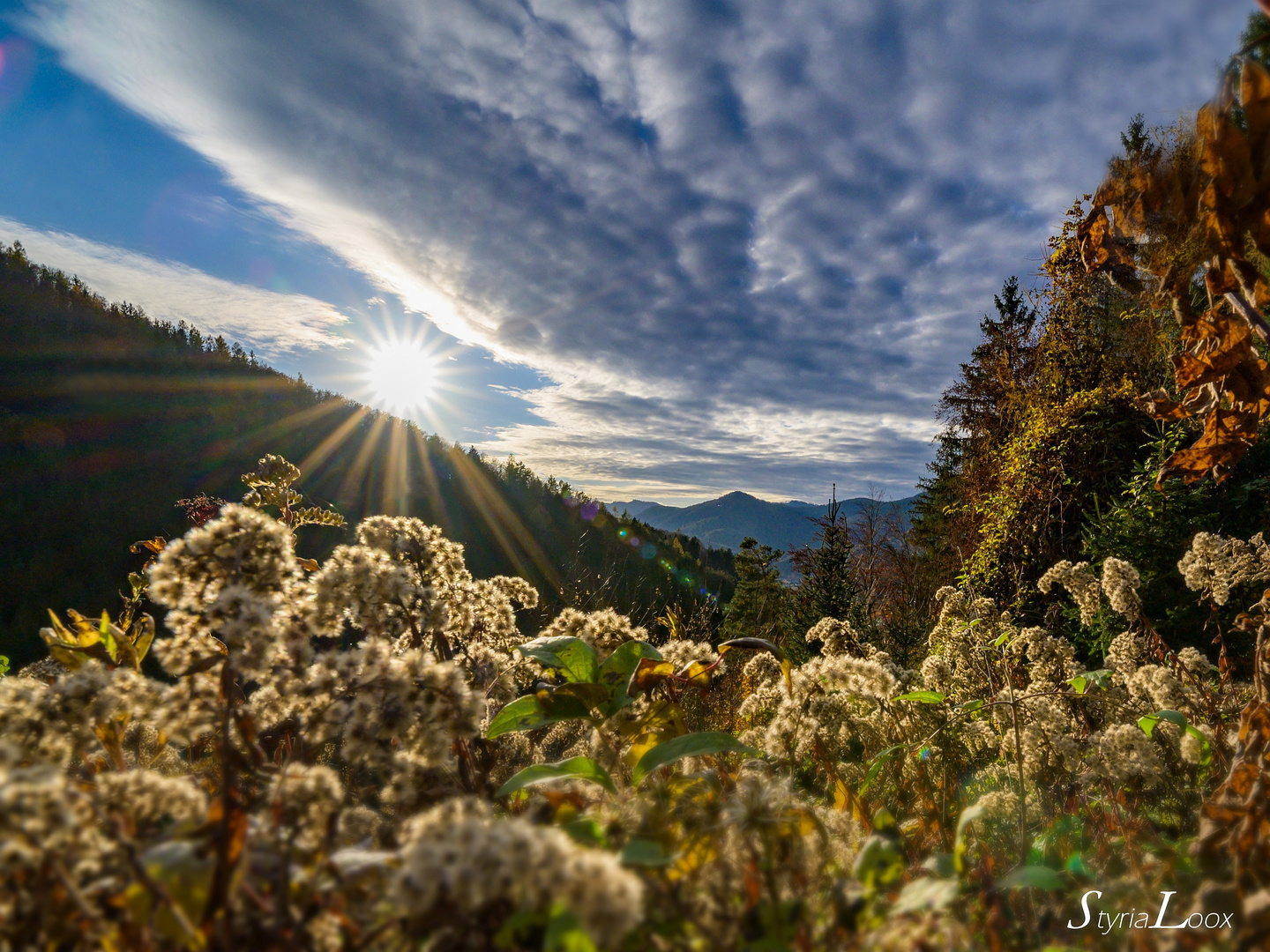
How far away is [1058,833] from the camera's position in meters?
1.91

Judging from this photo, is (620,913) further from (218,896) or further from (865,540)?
(865,540)

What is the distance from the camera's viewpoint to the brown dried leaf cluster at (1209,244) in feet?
5.87

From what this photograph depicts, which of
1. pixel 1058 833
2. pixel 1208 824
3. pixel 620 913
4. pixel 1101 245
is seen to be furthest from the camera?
pixel 1101 245

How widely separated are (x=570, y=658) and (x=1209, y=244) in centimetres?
272

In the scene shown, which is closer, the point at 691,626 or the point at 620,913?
the point at 620,913

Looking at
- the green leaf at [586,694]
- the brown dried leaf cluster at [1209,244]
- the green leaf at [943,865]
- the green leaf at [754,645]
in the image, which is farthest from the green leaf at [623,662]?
the brown dried leaf cluster at [1209,244]

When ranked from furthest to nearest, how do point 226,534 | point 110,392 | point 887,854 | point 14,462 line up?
1. point 110,392
2. point 14,462
3. point 226,534
4. point 887,854

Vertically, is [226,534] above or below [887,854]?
above

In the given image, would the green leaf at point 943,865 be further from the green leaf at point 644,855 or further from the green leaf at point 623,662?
the green leaf at point 623,662

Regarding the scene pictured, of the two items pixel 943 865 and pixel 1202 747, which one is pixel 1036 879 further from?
pixel 1202 747

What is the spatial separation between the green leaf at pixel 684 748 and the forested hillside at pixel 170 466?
6.21 meters

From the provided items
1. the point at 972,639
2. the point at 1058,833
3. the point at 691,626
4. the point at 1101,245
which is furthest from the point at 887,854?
the point at 691,626

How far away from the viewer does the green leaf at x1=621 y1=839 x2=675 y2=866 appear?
850 millimetres

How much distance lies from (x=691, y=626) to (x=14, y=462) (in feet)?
106
